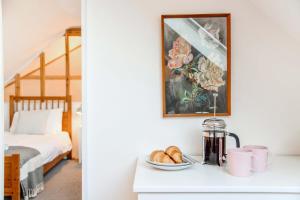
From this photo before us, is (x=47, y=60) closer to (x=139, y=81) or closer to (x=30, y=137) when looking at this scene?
(x=30, y=137)

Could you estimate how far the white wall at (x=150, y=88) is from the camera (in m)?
1.92

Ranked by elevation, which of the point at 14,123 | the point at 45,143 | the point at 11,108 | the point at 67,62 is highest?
the point at 67,62

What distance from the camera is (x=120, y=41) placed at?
6.32 feet

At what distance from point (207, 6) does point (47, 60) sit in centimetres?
412

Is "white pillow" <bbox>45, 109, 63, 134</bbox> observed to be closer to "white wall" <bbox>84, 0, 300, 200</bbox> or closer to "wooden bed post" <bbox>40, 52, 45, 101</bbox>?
"wooden bed post" <bbox>40, 52, 45, 101</bbox>

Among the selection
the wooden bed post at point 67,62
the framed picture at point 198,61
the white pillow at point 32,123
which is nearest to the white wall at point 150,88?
the framed picture at point 198,61

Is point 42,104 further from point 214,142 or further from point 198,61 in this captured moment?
point 214,142

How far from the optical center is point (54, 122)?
5.16 m

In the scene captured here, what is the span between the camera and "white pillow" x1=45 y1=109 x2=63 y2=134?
509cm

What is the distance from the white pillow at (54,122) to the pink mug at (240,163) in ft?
13.1

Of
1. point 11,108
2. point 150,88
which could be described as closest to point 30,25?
point 11,108

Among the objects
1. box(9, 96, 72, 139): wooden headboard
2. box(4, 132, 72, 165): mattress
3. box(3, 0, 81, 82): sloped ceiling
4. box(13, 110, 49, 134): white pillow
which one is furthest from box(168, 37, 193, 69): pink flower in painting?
box(9, 96, 72, 139): wooden headboard

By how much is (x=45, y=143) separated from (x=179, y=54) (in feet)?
9.73

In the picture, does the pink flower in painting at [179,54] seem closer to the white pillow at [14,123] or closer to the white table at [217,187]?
the white table at [217,187]
